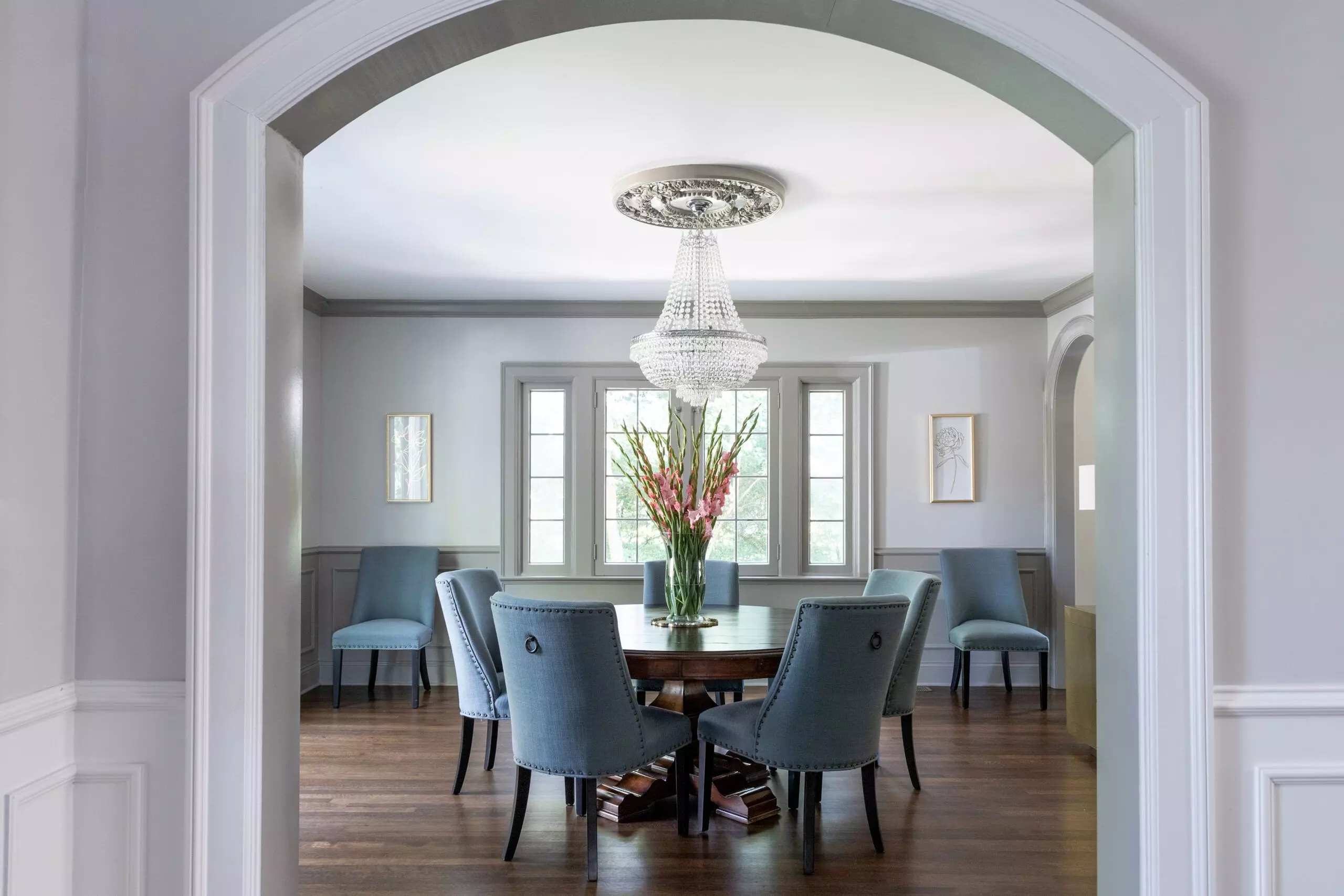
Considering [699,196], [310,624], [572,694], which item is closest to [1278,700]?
[572,694]

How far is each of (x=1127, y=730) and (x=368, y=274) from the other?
4.80m

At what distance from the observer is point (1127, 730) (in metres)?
1.67

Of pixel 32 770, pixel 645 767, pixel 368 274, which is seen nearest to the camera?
pixel 32 770

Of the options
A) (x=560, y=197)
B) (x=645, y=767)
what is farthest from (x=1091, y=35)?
(x=645, y=767)

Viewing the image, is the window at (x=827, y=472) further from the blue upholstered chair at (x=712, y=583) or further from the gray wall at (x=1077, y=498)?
the gray wall at (x=1077, y=498)

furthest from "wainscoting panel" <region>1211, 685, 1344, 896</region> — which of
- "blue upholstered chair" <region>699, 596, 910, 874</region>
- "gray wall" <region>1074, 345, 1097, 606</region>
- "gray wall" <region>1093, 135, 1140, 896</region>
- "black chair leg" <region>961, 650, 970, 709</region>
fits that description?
"gray wall" <region>1074, 345, 1097, 606</region>

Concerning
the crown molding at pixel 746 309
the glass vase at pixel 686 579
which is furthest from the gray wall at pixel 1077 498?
the glass vase at pixel 686 579

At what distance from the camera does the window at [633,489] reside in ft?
20.1

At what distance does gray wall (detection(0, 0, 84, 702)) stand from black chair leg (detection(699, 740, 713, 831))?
2172mm

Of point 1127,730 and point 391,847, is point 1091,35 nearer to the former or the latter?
point 1127,730

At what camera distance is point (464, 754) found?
153 inches

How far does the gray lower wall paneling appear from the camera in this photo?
20.0ft

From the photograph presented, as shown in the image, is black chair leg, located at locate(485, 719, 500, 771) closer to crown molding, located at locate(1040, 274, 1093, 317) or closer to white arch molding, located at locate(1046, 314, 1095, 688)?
white arch molding, located at locate(1046, 314, 1095, 688)

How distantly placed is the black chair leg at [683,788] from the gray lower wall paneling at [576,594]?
2.60 m
